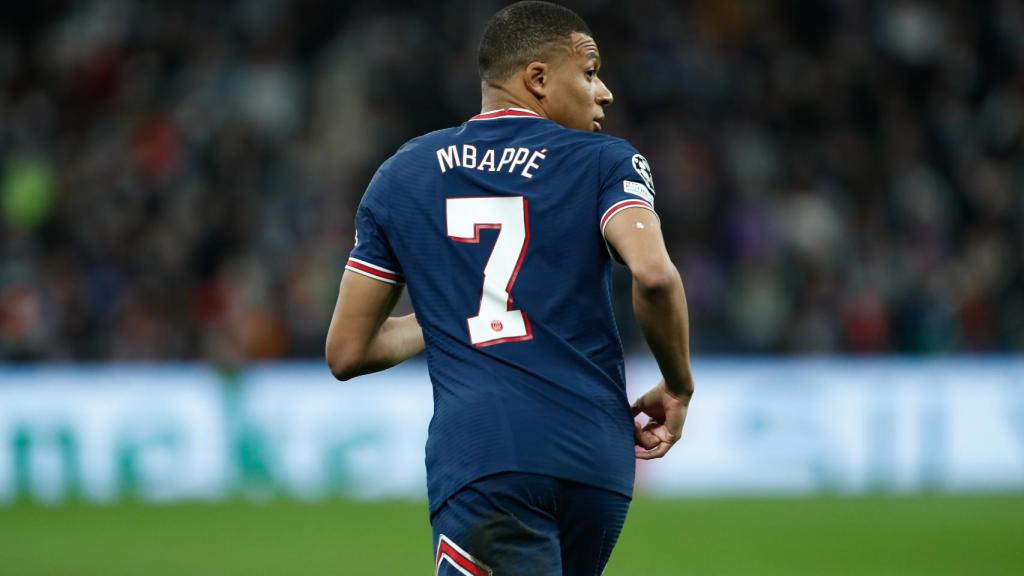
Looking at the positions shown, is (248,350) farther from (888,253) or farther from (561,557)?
(561,557)

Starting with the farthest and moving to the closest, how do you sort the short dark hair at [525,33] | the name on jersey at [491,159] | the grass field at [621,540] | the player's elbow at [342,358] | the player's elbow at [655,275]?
the grass field at [621,540] → the player's elbow at [342,358] → the short dark hair at [525,33] → the name on jersey at [491,159] → the player's elbow at [655,275]

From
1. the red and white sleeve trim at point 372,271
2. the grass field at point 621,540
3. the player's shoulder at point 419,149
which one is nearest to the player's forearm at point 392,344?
the red and white sleeve trim at point 372,271

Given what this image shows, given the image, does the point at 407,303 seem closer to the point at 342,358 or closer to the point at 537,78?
the point at 342,358

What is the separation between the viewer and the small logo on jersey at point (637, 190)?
10.8 feet

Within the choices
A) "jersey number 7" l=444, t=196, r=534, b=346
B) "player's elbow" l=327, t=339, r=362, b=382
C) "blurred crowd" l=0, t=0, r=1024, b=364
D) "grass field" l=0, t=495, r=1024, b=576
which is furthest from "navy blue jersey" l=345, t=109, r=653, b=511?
"blurred crowd" l=0, t=0, r=1024, b=364

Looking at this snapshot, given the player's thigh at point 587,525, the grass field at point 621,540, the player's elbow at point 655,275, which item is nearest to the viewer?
the player's elbow at point 655,275

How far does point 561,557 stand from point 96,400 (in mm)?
9517

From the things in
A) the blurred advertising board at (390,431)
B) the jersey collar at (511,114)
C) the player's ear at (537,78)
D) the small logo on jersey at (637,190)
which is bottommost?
the blurred advertising board at (390,431)

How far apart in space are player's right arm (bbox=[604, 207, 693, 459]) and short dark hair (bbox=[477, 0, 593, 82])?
48 cm

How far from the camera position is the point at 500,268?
3.35m

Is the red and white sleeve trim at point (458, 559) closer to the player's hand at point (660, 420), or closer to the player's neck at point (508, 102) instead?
the player's hand at point (660, 420)

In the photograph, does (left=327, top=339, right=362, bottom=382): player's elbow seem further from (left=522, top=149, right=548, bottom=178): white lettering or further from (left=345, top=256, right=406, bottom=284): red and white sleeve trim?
(left=522, top=149, right=548, bottom=178): white lettering

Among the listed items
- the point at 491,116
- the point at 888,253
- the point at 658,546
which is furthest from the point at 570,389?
the point at 888,253

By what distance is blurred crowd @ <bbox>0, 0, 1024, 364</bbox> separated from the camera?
13961 mm
